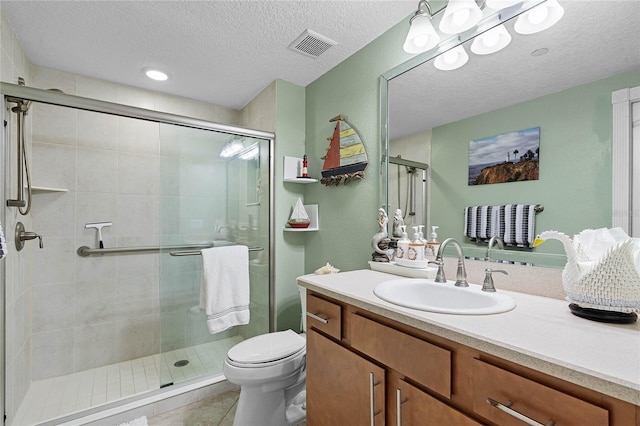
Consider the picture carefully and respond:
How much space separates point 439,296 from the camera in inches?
50.2

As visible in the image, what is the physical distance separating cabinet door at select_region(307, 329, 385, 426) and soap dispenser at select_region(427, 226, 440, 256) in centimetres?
72

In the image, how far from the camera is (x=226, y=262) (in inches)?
79.4

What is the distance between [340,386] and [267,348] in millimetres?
599

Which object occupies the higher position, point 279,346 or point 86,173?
point 86,173

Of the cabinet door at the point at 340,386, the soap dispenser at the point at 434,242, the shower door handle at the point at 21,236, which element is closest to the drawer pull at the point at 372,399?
the cabinet door at the point at 340,386

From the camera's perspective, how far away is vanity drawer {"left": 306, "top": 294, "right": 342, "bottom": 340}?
1229 mm

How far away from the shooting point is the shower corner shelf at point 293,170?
2342 millimetres

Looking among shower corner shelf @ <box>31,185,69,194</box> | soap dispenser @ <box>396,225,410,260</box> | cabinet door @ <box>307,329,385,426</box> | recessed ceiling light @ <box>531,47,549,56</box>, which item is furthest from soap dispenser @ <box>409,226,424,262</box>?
shower corner shelf @ <box>31,185,69,194</box>

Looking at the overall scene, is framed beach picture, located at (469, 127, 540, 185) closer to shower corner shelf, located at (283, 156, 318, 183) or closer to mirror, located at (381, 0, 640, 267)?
mirror, located at (381, 0, 640, 267)

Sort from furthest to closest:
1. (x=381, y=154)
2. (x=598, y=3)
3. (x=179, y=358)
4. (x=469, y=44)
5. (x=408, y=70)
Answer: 1. (x=179, y=358)
2. (x=381, y=154)
3. (x=408, y=70)
4. (x=469, y=44)
5. (x=598, y=3)

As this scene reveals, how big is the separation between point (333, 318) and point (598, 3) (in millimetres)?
1524

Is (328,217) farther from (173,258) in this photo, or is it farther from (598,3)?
(598,3)

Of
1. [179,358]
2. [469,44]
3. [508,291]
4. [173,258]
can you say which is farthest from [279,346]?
[469,44]

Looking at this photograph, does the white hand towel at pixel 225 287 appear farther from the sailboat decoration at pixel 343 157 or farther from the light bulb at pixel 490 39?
the light bulb at pixel 490 39
